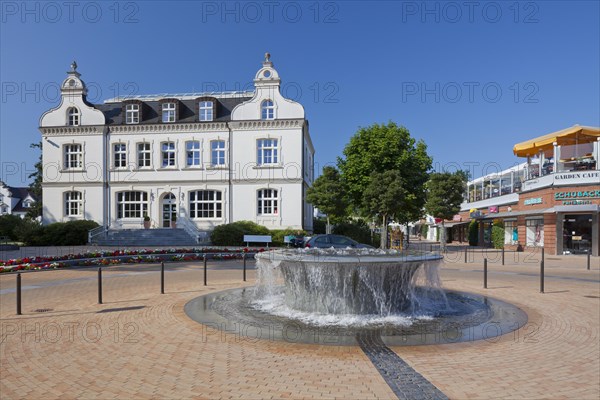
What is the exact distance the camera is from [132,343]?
601cm

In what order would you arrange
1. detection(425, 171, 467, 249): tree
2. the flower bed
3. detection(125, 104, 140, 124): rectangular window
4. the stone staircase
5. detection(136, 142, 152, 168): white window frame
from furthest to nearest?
detection(125, 104, 140, 124): rectangular window → detection(136, 142, 152, 168): white window frame → detection(425, 171, 467, 249): tree → the stone staircase → the flower bed

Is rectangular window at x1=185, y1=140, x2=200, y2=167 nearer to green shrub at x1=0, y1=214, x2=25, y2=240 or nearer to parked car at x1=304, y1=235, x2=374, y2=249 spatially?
green shrub at x1=0, y1=214, x2=25, y2=240

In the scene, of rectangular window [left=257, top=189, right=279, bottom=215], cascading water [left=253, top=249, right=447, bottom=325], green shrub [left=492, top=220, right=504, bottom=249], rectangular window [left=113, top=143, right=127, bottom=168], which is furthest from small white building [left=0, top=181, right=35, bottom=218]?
cascading water [left=253, top=249, right=447, bottom=325]

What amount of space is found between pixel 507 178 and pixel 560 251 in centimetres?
1689

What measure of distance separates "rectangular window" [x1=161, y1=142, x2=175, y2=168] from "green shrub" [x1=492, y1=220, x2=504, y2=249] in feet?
101

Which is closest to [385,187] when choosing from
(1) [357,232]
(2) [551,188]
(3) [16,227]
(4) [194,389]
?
(1) [357,232]

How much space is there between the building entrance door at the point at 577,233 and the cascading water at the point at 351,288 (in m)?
25.9

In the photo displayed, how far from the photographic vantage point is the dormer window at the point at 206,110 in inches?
1335

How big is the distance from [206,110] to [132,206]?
10.8 metres

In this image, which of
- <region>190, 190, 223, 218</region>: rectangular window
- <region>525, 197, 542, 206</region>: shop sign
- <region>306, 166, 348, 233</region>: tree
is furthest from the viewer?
<region>190, 190, 223, 218</region>: rectangular window

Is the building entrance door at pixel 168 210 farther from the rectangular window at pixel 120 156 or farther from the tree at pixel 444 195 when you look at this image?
the tree at pixel 444 195

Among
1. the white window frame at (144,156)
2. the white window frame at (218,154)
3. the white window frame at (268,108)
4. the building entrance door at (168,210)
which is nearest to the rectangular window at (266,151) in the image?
the white window frame at (268,108)

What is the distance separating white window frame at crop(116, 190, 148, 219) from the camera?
111 feet

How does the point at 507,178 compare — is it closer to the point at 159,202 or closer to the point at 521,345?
the point at 159,202
